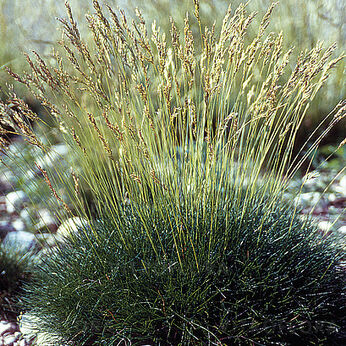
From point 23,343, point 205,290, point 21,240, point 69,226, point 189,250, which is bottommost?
point 23,343

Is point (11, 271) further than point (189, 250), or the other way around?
point (11, 271)

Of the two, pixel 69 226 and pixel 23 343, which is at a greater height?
pixel 69 226

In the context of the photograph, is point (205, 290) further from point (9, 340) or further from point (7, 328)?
point (7, 328)

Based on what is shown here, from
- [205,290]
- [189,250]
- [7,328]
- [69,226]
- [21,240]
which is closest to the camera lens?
[205,290]

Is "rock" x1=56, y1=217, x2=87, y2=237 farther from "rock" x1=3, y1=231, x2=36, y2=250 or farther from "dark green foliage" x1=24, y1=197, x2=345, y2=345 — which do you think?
"rock" x1=3, y1=231, x2=36, y2=250

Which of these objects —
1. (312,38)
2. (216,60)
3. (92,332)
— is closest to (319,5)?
(312,38)

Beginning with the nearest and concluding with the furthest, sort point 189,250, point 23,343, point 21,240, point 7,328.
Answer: point 189,250, point 23,343, point 7,328, point 21,240

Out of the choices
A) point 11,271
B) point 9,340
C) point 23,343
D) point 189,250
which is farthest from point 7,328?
point 189,250

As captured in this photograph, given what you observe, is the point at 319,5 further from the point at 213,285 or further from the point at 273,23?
the point at 213,285
